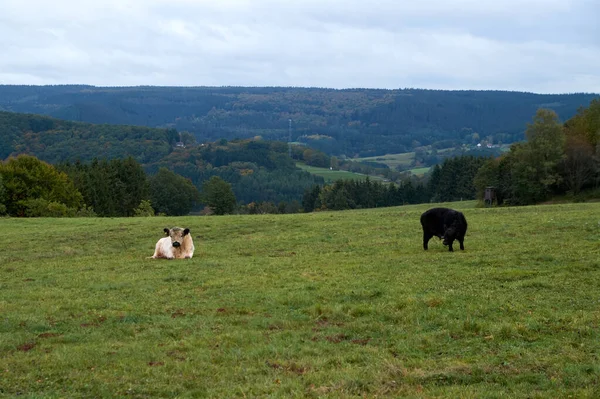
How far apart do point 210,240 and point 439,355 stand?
21596mm

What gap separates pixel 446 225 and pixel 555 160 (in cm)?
6231

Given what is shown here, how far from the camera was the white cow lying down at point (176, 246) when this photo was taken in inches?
914

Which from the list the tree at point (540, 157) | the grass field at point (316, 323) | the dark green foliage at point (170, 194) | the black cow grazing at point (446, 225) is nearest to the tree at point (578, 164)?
the tree at point (540, 157)

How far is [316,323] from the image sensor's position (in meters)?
12.7

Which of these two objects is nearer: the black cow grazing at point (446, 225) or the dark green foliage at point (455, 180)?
the black cow grazing at point (446, 225)

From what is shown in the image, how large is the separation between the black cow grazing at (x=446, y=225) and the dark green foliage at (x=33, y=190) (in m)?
53.6

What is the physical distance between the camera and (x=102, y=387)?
9.06 m

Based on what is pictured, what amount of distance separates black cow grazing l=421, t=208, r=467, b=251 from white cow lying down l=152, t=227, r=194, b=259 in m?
8.70

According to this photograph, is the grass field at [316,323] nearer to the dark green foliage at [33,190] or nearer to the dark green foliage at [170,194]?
the dark green foliage at [33,190]

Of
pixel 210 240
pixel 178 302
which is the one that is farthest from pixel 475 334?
pixel 210 240

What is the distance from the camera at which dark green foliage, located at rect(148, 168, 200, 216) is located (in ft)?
399

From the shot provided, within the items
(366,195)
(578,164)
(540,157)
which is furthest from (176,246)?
(366,195)

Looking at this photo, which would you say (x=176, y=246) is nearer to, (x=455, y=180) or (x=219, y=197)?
(x=219, y=197)

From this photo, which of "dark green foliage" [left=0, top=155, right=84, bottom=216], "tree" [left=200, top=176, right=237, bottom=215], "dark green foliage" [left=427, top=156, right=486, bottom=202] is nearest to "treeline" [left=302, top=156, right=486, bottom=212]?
"dark green foliage" [left=427, top=156, right=486, bottom=202]
